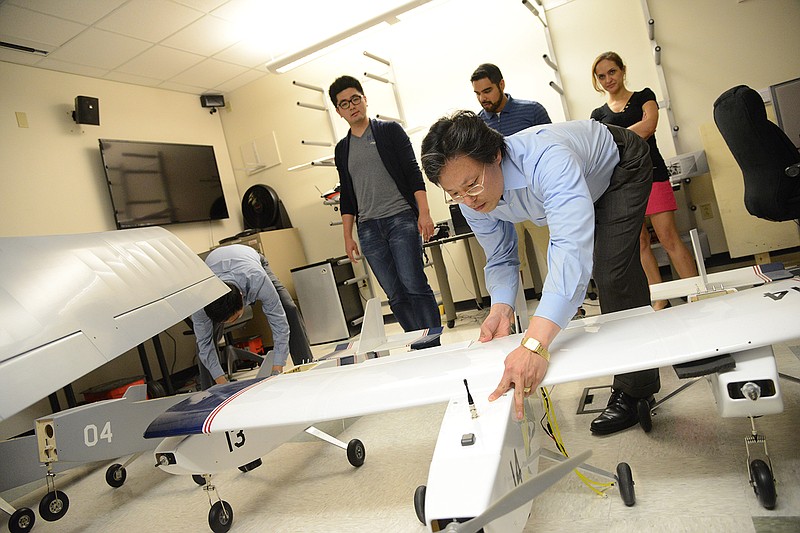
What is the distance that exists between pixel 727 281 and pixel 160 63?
17.7 ft

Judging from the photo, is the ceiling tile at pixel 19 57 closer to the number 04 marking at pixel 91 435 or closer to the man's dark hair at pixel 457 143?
the number 04 marking at pixel 91 435

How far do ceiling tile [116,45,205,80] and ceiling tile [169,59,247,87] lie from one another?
4.4 inches

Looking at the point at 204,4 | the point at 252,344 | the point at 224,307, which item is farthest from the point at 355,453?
Answer: the point at 204,4

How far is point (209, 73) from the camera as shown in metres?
5.95

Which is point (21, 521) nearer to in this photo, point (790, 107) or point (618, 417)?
point (618, 417)

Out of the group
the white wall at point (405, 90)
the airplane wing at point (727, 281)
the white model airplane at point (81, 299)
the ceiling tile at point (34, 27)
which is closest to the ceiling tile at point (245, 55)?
the white wall at point (405, 90)

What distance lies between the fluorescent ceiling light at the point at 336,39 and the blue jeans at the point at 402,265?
1.89 meters

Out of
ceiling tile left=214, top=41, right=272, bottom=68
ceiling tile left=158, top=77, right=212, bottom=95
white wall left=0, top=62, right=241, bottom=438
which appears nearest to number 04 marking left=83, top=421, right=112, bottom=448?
white wall left=0, top=62, right=241, bottom=438

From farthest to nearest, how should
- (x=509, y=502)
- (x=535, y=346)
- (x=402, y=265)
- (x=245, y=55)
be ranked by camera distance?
(x=245, y=55) < (x=402, y=265) < (x=535, y=346) < (x=509, y=502)

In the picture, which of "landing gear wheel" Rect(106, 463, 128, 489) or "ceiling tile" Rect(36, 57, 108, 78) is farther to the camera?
"ceiling tile" Rect(36, 57, 108, 78)

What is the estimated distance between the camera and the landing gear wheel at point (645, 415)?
5.90ft

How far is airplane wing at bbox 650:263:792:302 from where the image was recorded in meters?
1.97

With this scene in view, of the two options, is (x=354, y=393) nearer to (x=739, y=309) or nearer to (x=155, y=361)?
(x=739, y=309)

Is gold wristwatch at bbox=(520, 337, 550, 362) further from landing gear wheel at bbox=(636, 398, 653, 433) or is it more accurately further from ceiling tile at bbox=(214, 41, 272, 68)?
ceiling tile at bbox=(214, 41, 272, 68)
